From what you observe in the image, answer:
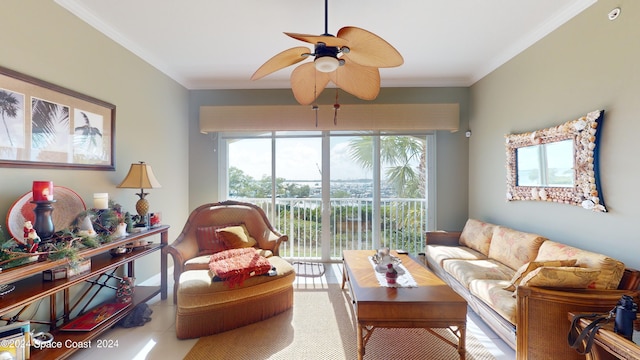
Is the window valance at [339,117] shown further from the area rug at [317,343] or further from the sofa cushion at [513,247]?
the area rug at [317,343]

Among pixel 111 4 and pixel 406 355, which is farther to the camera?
pixel 111 4

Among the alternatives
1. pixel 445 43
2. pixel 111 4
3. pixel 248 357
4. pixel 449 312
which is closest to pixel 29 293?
pixel 248 357

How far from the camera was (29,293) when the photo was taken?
4.97 ft

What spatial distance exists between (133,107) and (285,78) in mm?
1920

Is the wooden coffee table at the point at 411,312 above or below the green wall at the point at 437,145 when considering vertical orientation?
below

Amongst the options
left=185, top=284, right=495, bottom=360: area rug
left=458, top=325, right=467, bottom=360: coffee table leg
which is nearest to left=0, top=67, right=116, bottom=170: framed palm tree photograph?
left=185, top=284, right=495, bottom=360: area rug

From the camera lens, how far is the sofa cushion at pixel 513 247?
2371mm

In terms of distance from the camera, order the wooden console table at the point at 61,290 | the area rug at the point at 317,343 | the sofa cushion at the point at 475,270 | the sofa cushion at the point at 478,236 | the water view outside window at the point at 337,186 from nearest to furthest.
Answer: the wooden console table at the point at 61,290
the area rug at the point at 317,343
the sofa cushion at the point at 475,270
the sofa cushion at the point at 478,236
the water view outside window at the point at 337,186

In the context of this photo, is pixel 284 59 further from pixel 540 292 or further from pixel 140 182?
pixel 540 292

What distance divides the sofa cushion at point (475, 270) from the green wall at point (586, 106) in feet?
1.93

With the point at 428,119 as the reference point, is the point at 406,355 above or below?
below

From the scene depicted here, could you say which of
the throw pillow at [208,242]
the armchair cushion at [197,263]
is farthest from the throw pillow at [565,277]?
the throw pillow at [208,242]

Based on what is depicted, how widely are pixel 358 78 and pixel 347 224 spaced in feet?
8.52

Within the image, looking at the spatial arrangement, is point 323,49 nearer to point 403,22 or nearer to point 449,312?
point 403,22
